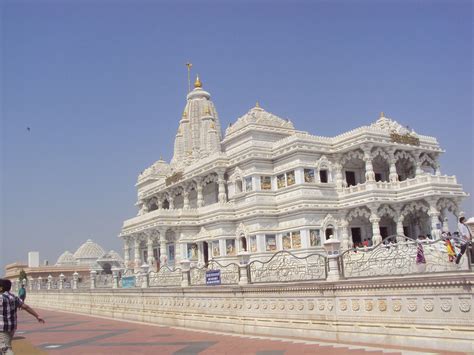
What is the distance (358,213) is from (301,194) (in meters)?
4.05

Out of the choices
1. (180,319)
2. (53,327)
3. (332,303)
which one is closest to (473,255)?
(332,303)

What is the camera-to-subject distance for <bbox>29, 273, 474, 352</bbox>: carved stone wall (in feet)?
38.0

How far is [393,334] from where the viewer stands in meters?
12.8

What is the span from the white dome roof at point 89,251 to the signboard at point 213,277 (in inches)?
2125

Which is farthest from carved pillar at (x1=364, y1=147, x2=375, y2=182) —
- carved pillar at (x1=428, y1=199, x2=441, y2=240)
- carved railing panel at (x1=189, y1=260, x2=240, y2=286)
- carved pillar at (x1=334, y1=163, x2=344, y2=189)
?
carved railing panel at (x1=189, y1=260, x2=240, y2=286)

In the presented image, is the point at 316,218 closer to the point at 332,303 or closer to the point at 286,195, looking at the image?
the point at 286,195

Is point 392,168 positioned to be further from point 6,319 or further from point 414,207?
point 6,319

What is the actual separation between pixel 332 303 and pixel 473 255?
430 centimetres

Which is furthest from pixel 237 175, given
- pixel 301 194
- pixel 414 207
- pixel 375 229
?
pixel 414 207

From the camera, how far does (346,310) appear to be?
558 inches

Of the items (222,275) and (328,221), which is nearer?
(222,275)

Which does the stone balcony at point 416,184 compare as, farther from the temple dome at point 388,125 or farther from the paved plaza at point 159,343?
the paved plaza at point 159,343

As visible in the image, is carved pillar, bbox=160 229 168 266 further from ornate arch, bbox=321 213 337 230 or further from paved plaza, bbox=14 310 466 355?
paved plaza, bbox=14 310 466 355

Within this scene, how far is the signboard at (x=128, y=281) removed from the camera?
2809cm
